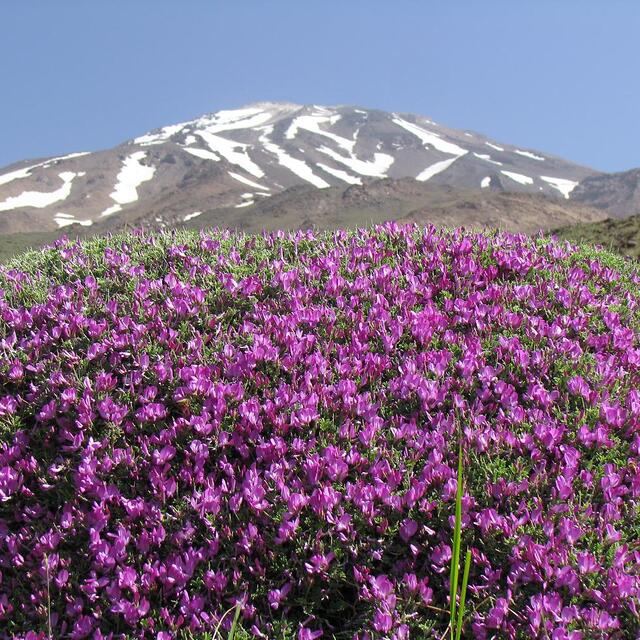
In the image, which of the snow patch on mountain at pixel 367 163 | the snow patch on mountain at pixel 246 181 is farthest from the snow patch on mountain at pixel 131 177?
the snow patch on mountain at pixel 367 163

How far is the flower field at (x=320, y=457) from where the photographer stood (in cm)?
339

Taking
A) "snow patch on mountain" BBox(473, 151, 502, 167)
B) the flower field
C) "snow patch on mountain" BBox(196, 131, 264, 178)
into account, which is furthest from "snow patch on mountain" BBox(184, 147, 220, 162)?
the flower field

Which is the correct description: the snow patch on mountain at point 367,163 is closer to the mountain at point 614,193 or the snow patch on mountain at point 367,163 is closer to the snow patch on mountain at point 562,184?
the snow patch on mountain at point 562,184

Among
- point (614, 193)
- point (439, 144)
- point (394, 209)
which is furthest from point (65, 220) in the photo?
point (439, 144)

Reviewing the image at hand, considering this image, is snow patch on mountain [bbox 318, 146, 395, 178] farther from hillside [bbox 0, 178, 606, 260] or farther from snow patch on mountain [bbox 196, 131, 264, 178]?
hillside [bbox 0, 178, 606, 260]

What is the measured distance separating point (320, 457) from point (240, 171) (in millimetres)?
128588

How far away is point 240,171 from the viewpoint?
128 m

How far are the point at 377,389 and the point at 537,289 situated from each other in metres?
2.20

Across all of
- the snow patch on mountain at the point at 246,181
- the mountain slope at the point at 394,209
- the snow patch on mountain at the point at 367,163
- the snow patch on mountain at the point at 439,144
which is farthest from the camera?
the snow patch on mountain at the point at 439,144

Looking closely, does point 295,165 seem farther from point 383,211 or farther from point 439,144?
point 383,211

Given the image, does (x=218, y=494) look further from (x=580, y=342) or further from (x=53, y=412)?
(x=580, y=342)

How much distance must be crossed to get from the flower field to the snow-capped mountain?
6579 cm

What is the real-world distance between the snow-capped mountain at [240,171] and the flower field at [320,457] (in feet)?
216

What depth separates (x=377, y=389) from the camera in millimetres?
4570
